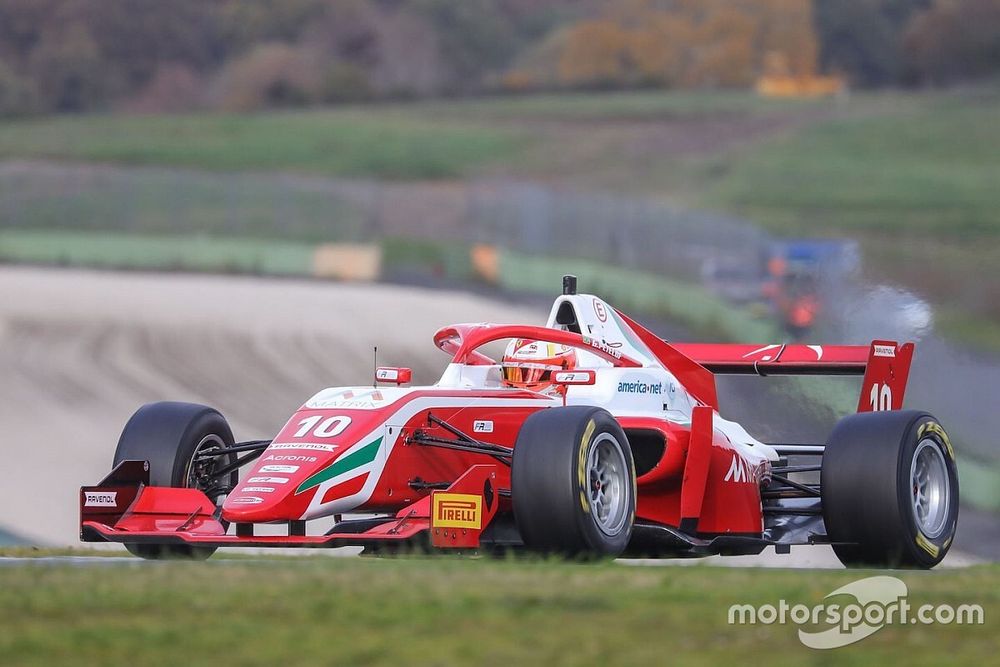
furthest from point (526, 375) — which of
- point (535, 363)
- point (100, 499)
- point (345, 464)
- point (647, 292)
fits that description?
point (647, 292)

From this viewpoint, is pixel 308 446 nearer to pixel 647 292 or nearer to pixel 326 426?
pixel 326 426

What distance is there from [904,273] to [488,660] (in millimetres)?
41073

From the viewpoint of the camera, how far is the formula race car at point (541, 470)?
10.8 metres

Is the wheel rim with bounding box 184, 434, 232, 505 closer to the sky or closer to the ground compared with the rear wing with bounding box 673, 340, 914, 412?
closer to the ground

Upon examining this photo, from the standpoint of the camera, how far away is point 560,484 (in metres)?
10.5

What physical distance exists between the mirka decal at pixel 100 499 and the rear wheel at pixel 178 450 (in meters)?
0.52

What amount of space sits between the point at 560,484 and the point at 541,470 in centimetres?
14

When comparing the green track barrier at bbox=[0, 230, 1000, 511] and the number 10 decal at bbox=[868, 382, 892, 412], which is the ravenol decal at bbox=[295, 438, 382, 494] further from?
the green track barrier at bbox=[0, 230, 1000, 511]

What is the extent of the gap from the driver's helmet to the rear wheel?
206cm

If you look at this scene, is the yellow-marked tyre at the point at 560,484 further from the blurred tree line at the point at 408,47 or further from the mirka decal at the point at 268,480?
the blurred tree line at the point at 408,47

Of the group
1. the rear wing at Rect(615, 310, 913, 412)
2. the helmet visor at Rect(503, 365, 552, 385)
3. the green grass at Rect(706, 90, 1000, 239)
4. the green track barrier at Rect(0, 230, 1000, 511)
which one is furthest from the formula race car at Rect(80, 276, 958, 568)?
the green grass at Rect(706, 90, 1000, 239)

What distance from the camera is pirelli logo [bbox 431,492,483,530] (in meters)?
10.6

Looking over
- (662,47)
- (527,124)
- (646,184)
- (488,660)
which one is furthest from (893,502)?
(662,47)

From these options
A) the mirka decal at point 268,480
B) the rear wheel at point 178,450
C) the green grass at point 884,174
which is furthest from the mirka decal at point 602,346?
the green grass at point 884,174
